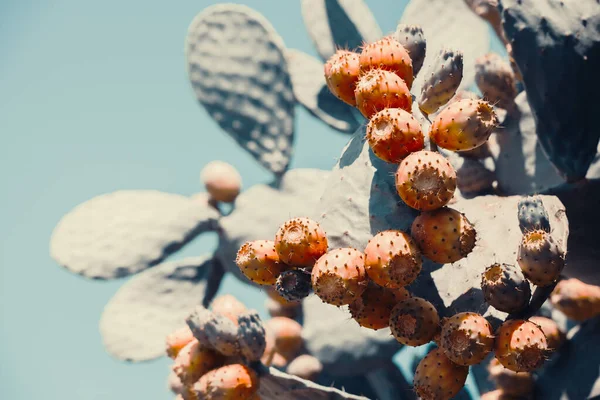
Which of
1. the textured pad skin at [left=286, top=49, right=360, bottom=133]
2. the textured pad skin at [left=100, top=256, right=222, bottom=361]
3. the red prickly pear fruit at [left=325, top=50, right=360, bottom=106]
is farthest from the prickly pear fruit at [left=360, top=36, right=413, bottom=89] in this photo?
the textured pad skin at [left=100, top=256, right=222, bottom=361]

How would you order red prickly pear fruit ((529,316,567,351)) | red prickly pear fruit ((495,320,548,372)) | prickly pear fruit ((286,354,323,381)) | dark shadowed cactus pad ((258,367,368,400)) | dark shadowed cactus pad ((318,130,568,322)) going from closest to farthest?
red prickly pear fruit ((495,320,548,372)), dark shadowed cactus pad ((318,130,568,322)), dark shadowed cactus pad ((258,367,368,400)), red prickly pear fruit ((529,316,567,351)), prickly pear fruit ((286,354,323,381))

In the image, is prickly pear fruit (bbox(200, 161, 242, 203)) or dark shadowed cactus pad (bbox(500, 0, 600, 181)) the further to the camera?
prickly pear fruit (bbox(200, 161, 242, 203))

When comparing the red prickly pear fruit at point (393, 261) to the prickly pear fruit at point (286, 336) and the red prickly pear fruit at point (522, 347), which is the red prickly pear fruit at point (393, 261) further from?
the prickly pear fruit at point (286, 336)

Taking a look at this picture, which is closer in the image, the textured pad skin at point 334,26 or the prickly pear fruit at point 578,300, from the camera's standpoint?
the prickly pear fruit at point 578,300

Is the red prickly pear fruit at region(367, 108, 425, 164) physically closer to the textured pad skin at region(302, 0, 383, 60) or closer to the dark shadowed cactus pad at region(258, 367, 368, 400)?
the dark shadowed cactus pad at region(258, 367, 368, 400)

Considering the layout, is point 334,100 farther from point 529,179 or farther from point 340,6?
point 529,179

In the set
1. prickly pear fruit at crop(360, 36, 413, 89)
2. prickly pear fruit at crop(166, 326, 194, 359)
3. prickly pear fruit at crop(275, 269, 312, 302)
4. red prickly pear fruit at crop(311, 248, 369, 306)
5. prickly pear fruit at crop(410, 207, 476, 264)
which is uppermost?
prickly pear fruit at crop(360, 36, 413, 89)

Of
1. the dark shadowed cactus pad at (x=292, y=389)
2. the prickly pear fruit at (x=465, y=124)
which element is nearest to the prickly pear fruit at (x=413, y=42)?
the prickly pear fruit at (x=465, y=124)
